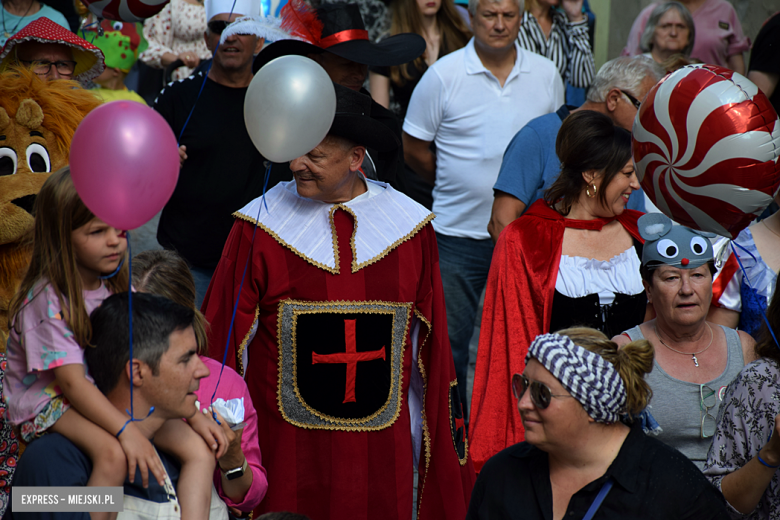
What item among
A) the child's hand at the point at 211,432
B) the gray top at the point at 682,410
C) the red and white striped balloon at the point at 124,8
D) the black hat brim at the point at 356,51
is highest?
the red and white striped balloon at the point at 124,8

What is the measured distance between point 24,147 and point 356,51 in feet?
4.17

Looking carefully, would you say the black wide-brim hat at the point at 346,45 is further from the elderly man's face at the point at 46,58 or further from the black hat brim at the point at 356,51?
the elderly man's face at the point at 46,58

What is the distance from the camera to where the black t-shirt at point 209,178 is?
161 inches

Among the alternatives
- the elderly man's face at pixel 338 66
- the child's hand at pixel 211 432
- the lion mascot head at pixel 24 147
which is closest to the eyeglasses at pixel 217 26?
the elderly man's face at pixel 338 66

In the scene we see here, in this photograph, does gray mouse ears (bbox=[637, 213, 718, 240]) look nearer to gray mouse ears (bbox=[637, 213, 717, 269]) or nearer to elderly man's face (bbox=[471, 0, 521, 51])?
gray mouse ears (bbox=[637, 213, 717, 269])

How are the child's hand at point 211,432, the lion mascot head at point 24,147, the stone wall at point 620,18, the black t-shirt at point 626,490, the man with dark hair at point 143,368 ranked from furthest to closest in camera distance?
the stone wall at point 620,18 < the lion mascot head at point 24,147 < the black t-shirt at point 626,490 < the child's hand at point 211,432 < the man with dark hair at point 143,368

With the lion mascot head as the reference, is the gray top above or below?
below

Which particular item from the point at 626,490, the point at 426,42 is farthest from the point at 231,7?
the point at 626,490

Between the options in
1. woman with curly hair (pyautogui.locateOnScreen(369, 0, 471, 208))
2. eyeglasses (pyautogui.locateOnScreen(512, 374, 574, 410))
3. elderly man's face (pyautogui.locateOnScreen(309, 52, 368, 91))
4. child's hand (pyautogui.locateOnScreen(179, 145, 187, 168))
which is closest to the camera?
eyeglasses (pyautogui.locateOnScreen(512, 374, 574, 410))

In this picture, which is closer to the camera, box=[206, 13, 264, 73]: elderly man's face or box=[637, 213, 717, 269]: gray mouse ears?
box=[637, 213, 717, 269]: gray mouse ears

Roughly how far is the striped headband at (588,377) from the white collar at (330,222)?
781 millimetres

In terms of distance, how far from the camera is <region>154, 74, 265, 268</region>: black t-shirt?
4094 mm

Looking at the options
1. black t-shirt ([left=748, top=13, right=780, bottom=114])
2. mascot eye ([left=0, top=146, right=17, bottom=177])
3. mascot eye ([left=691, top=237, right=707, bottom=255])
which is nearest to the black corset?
mascot eye ([left=691, top=237, right=707, bottom=255])

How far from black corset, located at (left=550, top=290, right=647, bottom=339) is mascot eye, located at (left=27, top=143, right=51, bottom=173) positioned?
6.59ft
